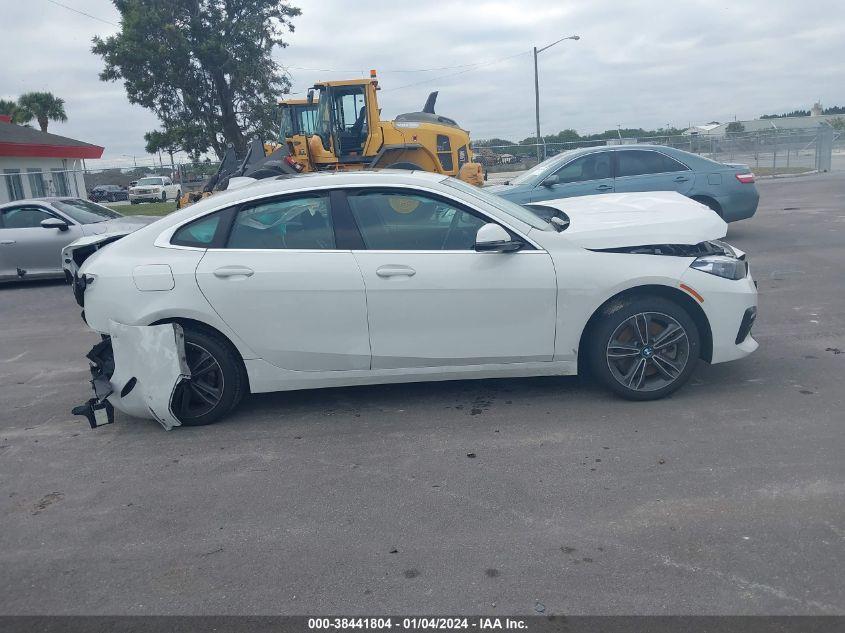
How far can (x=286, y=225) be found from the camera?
16.9 feet

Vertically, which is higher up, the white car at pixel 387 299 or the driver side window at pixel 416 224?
the driver side window at pixel 416 224

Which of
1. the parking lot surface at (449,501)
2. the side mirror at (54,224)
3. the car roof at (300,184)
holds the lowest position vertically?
the parking lot surface at (449,501)

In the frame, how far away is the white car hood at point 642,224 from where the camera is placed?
16.8ft

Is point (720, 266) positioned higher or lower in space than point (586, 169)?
lower

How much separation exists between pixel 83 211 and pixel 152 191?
2968 cm

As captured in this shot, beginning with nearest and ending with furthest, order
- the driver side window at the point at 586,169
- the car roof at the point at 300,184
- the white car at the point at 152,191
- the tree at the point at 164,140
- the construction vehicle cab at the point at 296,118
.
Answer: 1. the car roof at the point at 300,184
2. the driver side window at the point at 586,169
3. the construction vehicle cab at the point at 296,118
4. the tree at the point at 164,140
5. the white car at the point at 152,191

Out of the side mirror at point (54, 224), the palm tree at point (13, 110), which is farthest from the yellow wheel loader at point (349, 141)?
the palm tree at point (13, 110)

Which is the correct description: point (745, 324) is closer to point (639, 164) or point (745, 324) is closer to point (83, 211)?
point (639, 164)

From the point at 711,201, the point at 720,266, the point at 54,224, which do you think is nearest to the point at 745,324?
the point at 720,266

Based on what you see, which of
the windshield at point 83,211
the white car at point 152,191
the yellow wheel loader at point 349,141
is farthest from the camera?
the white car at point 152,191

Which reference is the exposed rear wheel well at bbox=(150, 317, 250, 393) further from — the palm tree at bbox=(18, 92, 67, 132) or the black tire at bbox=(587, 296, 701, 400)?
the palm tree at bbox=(18, 92, 67, 132)

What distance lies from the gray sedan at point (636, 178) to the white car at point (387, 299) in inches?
238

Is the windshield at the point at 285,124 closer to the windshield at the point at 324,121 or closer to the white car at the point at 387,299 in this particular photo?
the windshield at the point at 324,121

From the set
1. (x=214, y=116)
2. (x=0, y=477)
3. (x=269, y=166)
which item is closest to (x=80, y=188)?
(x=214, y=116)
